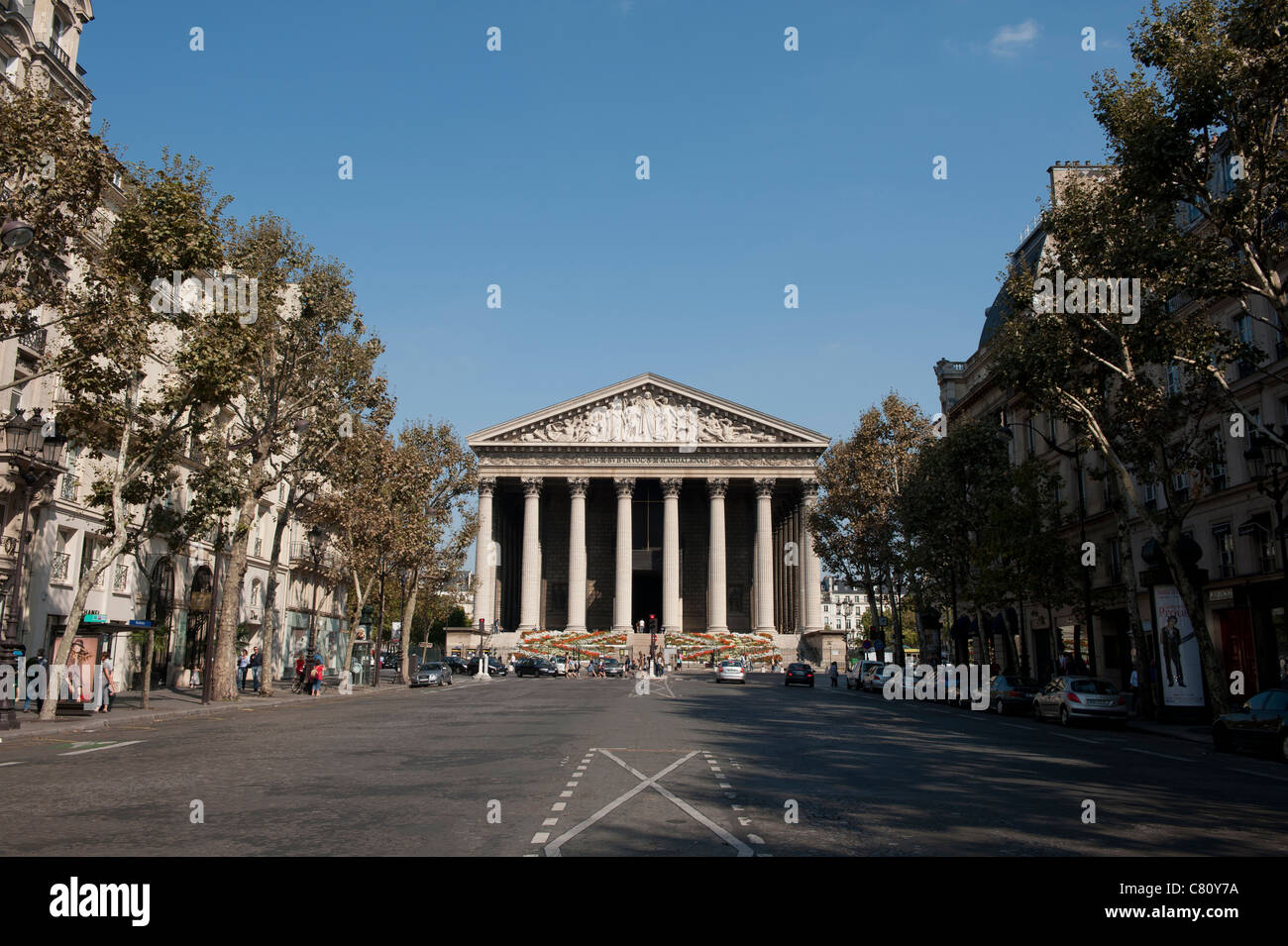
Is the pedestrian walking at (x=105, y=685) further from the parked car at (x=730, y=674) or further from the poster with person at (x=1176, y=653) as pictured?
the parked car at (x=730, y=674)

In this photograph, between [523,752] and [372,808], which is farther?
[523,752]

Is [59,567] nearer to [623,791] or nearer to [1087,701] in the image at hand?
[623,791]

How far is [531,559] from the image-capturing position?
85750mm

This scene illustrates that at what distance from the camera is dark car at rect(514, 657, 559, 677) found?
7050cm

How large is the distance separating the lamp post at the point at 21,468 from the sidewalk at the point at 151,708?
1014 mm

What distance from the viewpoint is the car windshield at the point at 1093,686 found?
93.7 ft

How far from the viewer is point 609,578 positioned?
94.2 meters

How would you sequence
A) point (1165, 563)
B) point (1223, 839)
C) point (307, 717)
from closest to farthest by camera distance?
point (1223, 839) < point (307, 717) < point (1165, 563)

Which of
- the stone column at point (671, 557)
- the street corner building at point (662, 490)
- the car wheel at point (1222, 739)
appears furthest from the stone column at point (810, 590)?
the car wheel at point (1222, 739)

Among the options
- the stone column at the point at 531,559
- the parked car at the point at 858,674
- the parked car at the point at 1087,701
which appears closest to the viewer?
the parked car at the point at 1087,701
